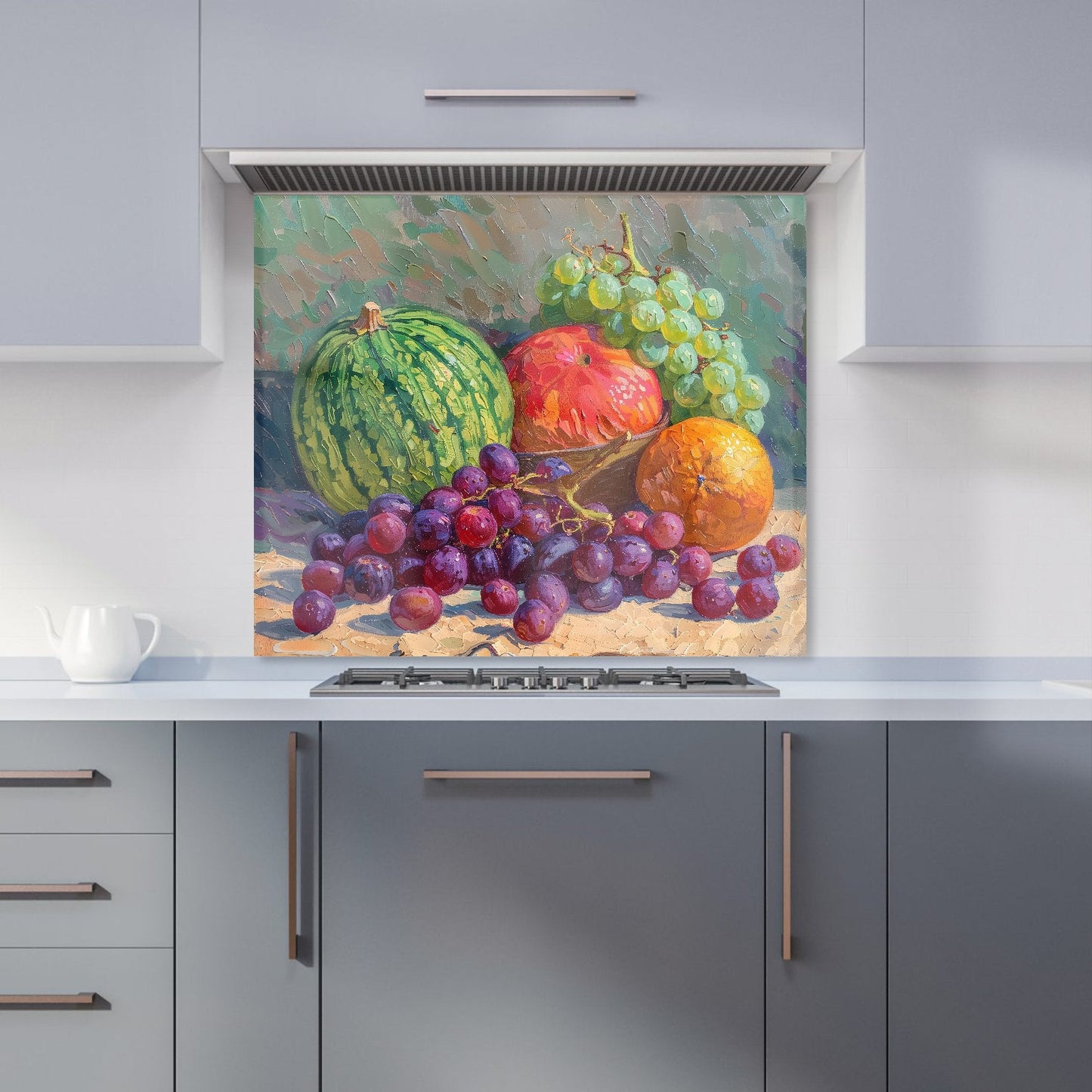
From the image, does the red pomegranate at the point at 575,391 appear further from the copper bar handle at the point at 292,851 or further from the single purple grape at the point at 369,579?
the copper bar handle at the point at 292,851

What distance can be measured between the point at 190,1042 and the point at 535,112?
1.92 metres

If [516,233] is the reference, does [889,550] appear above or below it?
below

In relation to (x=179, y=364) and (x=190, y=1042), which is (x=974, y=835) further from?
(x=179, y=364)

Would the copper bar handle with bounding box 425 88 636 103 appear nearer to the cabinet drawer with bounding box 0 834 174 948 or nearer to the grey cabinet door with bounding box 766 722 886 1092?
the grey cabinet door with bounding box 766 722 886 1092

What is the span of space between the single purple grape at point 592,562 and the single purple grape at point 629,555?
0.05 ft

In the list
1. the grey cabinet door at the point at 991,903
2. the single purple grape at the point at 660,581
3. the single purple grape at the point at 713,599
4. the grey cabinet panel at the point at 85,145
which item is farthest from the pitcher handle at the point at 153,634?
the grey cabinet door at the point at 991,903

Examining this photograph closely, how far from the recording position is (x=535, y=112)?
2.01 metres

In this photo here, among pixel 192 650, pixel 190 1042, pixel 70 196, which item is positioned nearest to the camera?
pixel 190 1042

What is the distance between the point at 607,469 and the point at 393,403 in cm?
52

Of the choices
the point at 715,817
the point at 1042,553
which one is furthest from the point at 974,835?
the point at 1042,553

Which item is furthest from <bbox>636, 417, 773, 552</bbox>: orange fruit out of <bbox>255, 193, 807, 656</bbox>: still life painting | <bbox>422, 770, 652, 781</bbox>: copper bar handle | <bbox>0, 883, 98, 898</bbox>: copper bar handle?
<bbox>0, 883, 98, 898</bbox>: copper bar handle

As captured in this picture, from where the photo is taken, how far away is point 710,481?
2326 mm

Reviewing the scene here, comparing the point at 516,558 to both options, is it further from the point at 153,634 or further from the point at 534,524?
the point at 153,634

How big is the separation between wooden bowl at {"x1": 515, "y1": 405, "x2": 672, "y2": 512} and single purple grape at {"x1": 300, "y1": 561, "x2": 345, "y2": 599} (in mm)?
492
